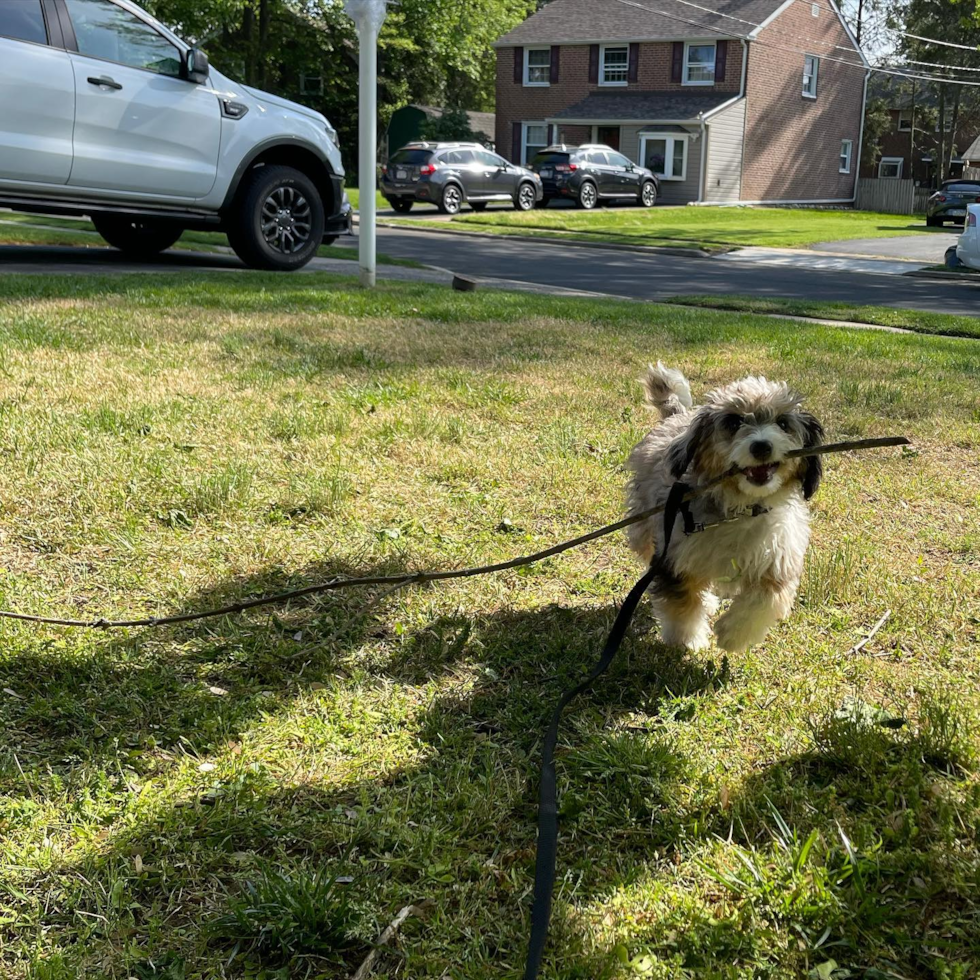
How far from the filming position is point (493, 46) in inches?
1778

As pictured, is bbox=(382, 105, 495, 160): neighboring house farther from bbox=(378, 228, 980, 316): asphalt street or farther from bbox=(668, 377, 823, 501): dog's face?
bbox=(668, 377, 823, 501): dog's face

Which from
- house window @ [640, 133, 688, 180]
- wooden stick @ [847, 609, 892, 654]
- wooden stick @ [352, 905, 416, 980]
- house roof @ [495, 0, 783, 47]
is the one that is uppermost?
house roof @ [495, 0, 783, 47]

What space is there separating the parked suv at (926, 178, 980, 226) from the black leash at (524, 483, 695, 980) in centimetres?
3550

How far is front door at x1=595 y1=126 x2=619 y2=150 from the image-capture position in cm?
4234

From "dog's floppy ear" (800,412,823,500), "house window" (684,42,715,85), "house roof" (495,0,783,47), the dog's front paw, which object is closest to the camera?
"dog's floppy ear" (800,412,823,500)

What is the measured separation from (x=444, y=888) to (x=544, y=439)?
11.3ft

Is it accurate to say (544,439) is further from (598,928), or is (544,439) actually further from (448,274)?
(448,274)

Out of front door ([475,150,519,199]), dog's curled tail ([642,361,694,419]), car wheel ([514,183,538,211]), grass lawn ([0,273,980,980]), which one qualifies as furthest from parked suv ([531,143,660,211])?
dog's curled tail ([642,361,694,419])

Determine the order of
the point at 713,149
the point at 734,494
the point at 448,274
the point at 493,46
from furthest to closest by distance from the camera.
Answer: the point at 493,46
the point at 713,149
the point at 448,274
the point at 734,494

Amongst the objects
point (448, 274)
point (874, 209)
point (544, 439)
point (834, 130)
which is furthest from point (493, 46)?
point (544, 439)

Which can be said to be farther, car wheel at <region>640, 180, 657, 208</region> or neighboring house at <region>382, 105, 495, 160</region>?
neighboring house at <region>382, 105, 495, 160</region>

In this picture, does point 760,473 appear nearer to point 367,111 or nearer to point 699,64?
point 367,111

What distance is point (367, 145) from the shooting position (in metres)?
10.2

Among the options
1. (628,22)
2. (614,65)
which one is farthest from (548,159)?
(628,22)
